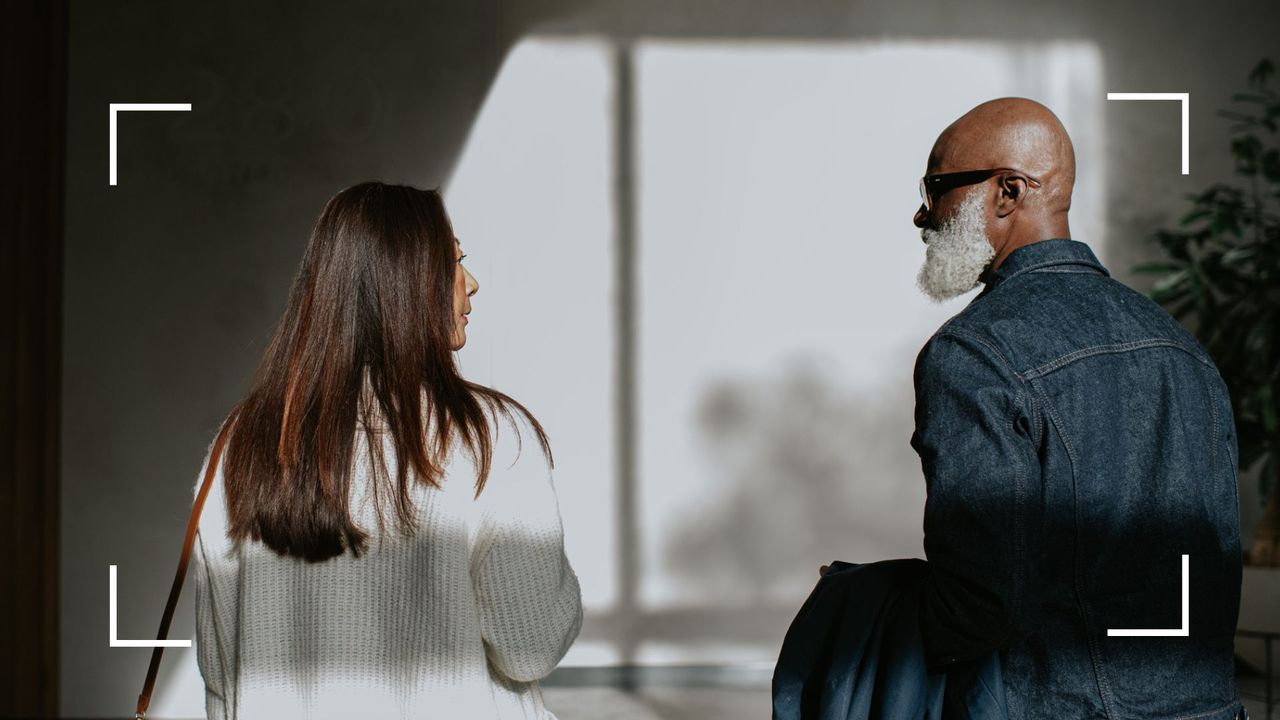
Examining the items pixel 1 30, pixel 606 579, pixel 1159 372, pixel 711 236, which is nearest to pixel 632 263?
pixel 711 236

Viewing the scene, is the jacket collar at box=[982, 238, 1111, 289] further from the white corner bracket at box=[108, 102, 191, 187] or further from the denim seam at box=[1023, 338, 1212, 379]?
the white corner bracket at box=[108, 102, 191, 187]

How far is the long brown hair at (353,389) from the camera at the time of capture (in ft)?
4.27

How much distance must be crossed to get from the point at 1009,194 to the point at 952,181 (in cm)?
8

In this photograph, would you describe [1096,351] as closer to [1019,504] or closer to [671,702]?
[1019,504]

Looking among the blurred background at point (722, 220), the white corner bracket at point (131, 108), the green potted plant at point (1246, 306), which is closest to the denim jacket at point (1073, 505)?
the green potted plant at point (1246, 306)

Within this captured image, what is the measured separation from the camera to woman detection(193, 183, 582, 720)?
1307 millimetres

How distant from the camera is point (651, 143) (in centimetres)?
511

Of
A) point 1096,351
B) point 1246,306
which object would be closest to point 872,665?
point 1096,351

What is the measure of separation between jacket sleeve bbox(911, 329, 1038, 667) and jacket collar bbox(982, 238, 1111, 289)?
0.62ft

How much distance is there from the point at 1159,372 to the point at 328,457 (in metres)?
1.00

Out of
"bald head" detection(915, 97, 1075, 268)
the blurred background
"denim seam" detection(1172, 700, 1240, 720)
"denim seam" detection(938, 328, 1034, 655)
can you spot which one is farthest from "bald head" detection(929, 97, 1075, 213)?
the blurred background

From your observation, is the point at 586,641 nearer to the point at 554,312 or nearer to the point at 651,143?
the point at 554,312

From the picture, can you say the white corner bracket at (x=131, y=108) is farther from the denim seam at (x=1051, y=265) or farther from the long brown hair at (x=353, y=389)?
the denim seam at (x=1051, y=265)

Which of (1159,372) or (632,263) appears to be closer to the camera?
(1159,372)
